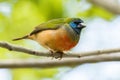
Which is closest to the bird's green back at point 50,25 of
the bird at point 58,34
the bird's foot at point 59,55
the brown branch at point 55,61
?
the bird at point 58,34

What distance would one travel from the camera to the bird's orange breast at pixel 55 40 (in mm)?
3240

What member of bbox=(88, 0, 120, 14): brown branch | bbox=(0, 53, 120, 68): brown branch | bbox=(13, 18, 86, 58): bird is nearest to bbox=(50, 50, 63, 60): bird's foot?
bbox=(13, 18, 86, 58): bird

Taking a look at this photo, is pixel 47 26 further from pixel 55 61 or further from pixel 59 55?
pixel 55 61

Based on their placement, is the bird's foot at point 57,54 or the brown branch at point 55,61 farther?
the bird's foot at point 57,54

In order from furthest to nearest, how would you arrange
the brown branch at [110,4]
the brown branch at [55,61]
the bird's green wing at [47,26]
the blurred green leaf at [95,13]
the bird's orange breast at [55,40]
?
the blurred green leaf at [95,13]
the bird's green wing at [47,26]
the bird's orange breast at [55,40]
the brown branch at [55,61]
the brown branch at [110,4]

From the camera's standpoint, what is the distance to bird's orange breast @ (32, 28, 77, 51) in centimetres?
324

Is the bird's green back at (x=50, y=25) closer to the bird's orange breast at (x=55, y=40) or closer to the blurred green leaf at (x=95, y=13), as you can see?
the bird's orange breast at (x=55, y=40)

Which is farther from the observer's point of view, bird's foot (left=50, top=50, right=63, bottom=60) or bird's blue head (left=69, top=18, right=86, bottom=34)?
bird's blue head (left=69, top=18, right=86, bottom=34)

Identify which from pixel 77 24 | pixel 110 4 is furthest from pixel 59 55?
pixel 110 4

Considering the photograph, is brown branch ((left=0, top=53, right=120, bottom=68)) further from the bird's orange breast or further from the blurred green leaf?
the blurred green leaf

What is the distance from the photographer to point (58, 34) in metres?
3.32

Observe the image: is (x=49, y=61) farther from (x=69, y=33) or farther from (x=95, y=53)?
(x=69, y=33)

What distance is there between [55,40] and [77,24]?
445 millimetres

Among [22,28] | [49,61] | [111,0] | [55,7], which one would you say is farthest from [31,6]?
[111,0]
